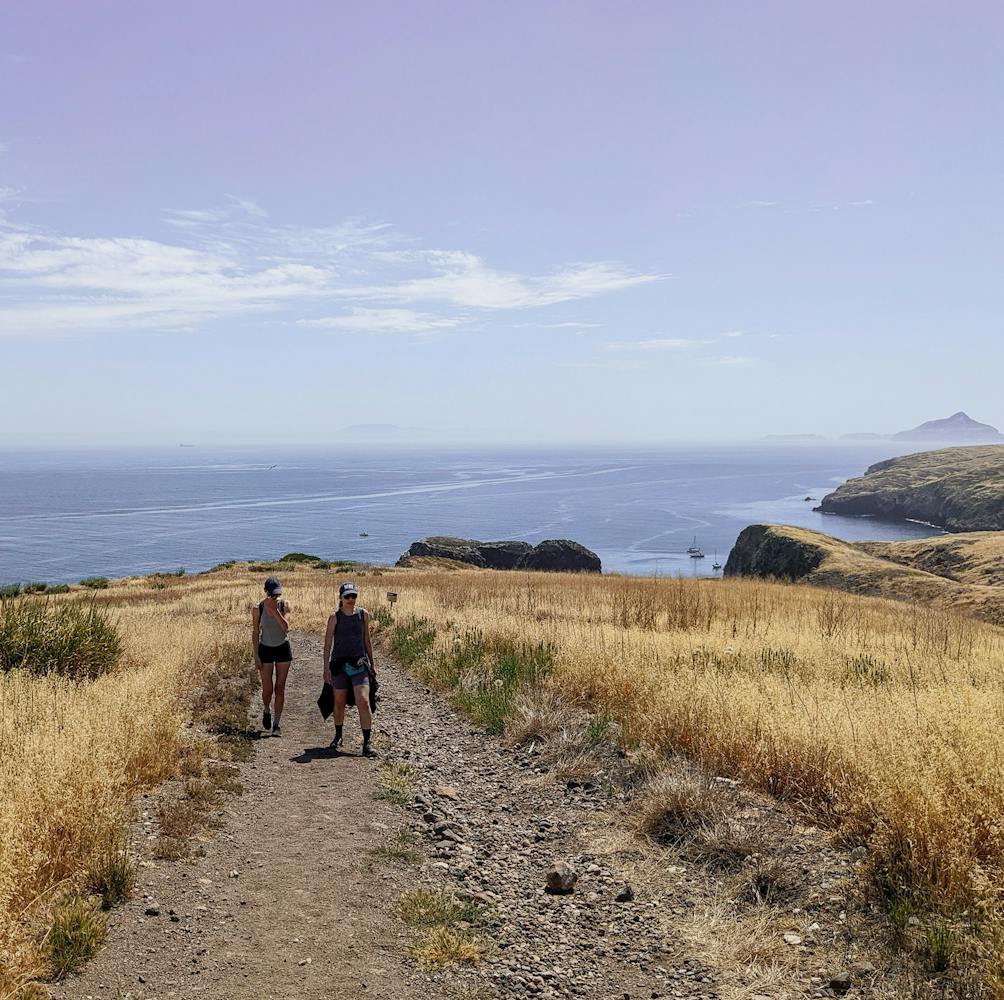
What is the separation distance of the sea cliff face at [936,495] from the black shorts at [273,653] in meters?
122

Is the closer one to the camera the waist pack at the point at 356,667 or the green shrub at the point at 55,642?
the waist pack at the point at 356,667

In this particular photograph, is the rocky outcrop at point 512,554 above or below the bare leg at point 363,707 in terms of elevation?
below

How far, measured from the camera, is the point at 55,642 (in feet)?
36.0

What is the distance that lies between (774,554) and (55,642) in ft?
174

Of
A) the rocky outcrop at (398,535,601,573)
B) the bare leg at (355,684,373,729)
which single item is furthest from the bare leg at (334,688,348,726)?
the rocky outcrop at (398,535,601,573)

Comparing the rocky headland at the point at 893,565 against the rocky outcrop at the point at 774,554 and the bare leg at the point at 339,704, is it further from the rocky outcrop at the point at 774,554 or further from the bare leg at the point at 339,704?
the bare leg at the point at 339,704

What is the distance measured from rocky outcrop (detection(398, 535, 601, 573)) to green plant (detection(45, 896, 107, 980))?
58.7 metres

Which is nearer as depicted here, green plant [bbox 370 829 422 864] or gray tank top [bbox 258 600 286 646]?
green plant [bbox 370 829 422 864]

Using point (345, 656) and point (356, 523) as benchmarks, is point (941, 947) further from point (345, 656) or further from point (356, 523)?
point (356, 523)

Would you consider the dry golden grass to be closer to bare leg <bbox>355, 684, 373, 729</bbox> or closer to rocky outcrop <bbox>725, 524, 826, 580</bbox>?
bare leg <bbox>355, 684, 373, 729</bbox>

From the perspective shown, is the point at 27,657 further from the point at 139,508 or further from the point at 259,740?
the point at 139,508

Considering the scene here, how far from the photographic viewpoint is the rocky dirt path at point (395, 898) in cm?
429

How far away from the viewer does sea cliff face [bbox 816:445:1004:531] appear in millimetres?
116062

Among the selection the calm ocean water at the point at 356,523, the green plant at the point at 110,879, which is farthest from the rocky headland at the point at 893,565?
the green plant at the point at 110,879
